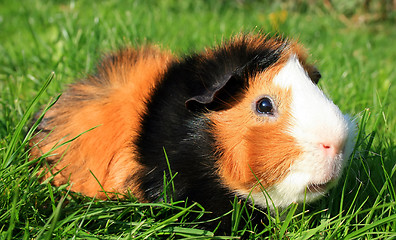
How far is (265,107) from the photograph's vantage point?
1632mm

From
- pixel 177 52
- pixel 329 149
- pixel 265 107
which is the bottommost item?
pixel 329 149

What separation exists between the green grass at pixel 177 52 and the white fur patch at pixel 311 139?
0.10 m

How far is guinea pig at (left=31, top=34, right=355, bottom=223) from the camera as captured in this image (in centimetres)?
155

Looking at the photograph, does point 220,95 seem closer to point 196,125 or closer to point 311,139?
point 196,125

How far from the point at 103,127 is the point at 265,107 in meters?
0.80

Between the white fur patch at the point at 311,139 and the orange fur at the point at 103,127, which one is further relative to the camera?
the orange fur at the point at 103,127

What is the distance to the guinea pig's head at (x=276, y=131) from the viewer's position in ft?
4.97

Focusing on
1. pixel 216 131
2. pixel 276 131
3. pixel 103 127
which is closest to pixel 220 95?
pixel 216 131

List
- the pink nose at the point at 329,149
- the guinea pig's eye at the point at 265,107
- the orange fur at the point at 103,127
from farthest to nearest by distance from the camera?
the orange fur at the point at 103,127
the guinea pig's eye at the point at 265,107
the pink nose at the point at 329,149

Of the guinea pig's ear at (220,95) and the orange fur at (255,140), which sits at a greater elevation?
the guinea pig's ear at (220,95)

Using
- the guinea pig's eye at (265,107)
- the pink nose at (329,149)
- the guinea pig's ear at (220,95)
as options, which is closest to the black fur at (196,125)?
the guinea pig's ear at (220,95)

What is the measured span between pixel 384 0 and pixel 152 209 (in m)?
7.83

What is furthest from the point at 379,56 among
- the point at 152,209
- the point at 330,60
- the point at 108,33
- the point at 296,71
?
the point at 152,209

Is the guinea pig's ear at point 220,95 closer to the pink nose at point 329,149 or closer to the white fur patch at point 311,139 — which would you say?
the white fur patch at point 311,139
